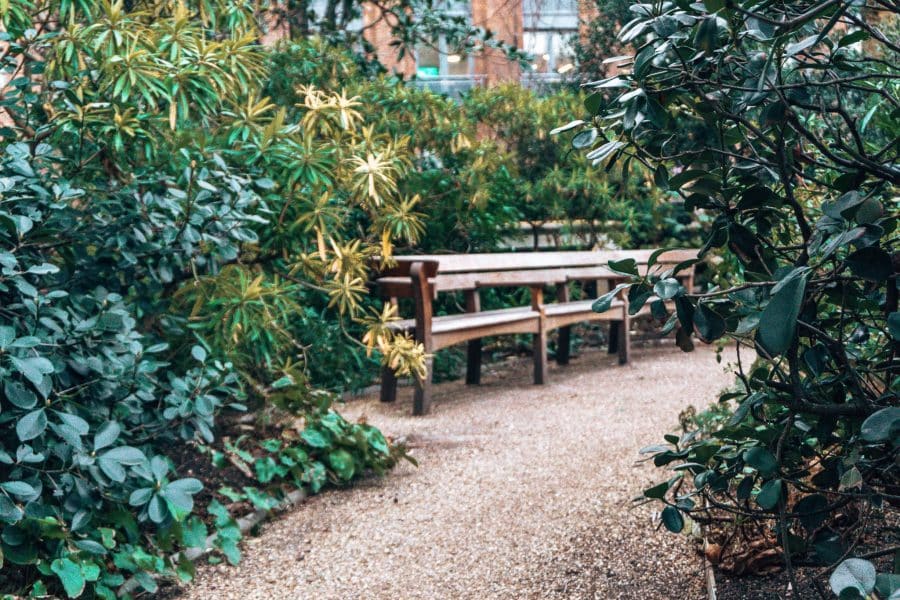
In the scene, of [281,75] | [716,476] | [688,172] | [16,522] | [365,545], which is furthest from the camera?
[281,75]

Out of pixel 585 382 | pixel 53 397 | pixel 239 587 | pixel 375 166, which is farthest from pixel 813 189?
pixel 585 382

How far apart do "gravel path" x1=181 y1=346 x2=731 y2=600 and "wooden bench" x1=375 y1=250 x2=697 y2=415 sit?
546mm

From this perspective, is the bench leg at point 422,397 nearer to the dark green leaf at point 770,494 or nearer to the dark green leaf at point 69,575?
the dark green leaf at point 69,575

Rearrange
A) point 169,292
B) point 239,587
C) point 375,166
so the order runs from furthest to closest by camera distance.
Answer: point 375,166, point 169,292, point 239,587

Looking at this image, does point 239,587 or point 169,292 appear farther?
point 169,292

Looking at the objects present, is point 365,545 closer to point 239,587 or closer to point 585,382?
point 239,587

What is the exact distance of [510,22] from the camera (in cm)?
595

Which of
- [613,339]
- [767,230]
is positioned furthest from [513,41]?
[767,230]

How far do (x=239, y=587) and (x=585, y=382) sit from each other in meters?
4.14

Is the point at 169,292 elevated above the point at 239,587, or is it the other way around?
the point at 169,292

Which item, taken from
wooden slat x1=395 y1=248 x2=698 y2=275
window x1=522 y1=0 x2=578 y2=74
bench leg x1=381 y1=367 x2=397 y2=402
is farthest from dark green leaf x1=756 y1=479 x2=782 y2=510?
bench leg x1=381 y1=367 x2=397 y2=402

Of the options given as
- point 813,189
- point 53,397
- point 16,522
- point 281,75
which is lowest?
point 16,522

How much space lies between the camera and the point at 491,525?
3471mm

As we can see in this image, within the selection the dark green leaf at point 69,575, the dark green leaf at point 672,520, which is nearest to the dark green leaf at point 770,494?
the dark green leaf at point 672,520
